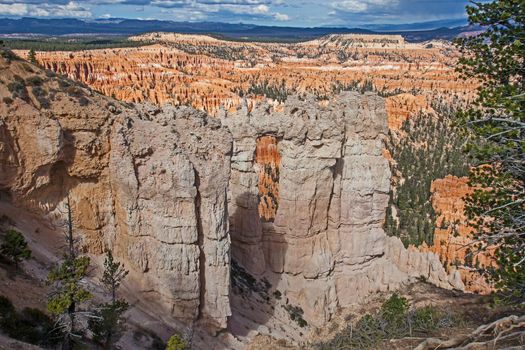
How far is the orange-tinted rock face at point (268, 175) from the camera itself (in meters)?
37.8

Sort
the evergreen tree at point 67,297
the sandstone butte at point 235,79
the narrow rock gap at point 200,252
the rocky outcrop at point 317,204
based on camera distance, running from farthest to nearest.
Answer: the sandstone butte at point 235,79
the rocky outcrop at point 317,204
the narrow rock gap at point 200,252
the evergreen tree at point 67,297

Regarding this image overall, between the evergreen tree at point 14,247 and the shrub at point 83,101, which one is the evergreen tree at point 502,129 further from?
the shrub at point 83,101

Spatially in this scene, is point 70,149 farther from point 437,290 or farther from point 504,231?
point 437,290

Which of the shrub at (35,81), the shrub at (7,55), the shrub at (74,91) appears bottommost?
the shrub at (74,91)

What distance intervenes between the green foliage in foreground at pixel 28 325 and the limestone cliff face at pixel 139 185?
408cm

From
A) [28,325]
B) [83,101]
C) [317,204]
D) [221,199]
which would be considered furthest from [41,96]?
[317,204]

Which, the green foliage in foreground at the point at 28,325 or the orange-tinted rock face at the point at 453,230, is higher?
the green foliage in foreground at the point at 28,325

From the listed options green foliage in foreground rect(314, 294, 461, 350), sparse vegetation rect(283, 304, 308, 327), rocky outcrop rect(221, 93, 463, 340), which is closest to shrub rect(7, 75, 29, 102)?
rocky outcrop rect(221, 93, 463, 340)

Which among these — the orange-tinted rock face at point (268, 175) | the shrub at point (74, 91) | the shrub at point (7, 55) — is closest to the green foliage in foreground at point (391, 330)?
the shrub at point (74, 91)

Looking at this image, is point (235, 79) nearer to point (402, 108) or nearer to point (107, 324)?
point (402, 108)

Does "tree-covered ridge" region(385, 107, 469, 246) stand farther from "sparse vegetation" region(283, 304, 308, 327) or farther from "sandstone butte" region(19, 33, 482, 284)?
"sparse vegetation" region(283, 304, 308, 327)

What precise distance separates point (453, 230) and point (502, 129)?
27.5 meters

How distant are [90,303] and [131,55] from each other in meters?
97.5

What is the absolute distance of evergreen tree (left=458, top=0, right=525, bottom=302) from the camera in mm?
8219
